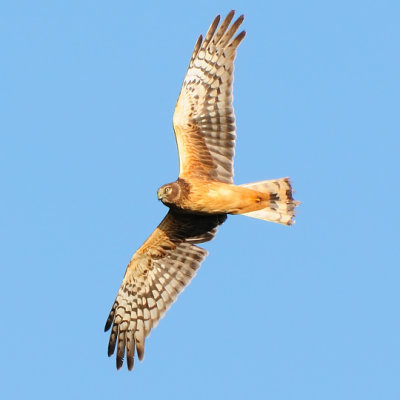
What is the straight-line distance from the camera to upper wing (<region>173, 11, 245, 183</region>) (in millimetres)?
12750

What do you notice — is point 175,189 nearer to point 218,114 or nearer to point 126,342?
point 218,114

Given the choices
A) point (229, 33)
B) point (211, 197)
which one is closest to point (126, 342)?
point (211, 197)

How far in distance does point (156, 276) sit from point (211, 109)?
2.70m

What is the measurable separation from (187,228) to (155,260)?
0.76 m

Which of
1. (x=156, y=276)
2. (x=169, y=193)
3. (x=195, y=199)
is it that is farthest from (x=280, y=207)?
(x=156, y=276)

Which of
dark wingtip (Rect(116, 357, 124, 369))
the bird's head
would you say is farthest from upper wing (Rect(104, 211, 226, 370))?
the bird's head

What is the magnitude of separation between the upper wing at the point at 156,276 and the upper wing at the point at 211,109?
3.09ft

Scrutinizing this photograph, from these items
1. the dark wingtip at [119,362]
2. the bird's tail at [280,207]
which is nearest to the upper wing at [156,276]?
the dark wingtip at [119,362]

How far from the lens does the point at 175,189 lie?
12.1 meters

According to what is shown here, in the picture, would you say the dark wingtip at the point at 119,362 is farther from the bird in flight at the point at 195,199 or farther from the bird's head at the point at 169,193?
the bird's head at the point at 169,193

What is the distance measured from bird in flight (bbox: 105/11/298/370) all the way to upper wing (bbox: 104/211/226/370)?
1cm

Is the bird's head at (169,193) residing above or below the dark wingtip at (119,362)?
above

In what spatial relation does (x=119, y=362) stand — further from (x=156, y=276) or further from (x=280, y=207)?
(x=280, y=207)

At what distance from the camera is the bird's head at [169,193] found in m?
12.0
